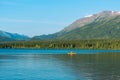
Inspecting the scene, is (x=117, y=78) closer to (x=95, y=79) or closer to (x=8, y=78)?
(x=95, y=79)

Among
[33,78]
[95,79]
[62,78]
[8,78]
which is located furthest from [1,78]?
[95,79]

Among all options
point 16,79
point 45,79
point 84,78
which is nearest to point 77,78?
point 84,78

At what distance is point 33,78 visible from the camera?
64.2 meters

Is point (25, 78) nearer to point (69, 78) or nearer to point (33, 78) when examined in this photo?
point (33, 78)

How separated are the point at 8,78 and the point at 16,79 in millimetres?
2220

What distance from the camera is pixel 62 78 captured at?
6481 cm

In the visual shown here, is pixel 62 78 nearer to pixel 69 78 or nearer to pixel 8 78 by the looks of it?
pixel 69 78

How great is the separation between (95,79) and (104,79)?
1458 millimetres

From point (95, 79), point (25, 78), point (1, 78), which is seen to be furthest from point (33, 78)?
point (95, 79)

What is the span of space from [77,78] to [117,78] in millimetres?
6649

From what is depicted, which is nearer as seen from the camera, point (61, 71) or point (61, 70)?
point (61, 71)

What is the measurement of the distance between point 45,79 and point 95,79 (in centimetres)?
813

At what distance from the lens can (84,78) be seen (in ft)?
211

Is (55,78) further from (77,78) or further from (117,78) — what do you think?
(117,78)
